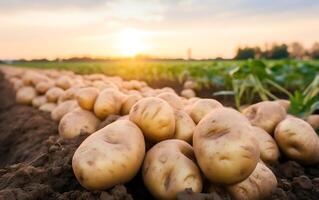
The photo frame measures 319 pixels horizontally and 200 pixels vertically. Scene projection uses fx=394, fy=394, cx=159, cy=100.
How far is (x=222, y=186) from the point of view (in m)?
2.09

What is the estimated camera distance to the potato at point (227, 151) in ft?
6.23

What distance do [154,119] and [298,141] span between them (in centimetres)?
119

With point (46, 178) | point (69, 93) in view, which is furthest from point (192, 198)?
point (69, 93)

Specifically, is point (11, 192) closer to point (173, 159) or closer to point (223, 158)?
point (173, 159)

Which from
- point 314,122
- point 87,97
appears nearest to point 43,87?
point 87,97

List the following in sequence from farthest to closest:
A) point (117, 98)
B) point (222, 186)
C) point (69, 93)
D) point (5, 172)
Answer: point (69, 93)
point (117, 98)
point (5, 172)
point (222, 186)

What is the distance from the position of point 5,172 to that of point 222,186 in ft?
4.80

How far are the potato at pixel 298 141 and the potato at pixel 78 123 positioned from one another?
4.97ft

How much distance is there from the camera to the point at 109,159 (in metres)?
1.94

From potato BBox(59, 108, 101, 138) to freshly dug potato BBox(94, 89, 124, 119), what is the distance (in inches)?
3.5

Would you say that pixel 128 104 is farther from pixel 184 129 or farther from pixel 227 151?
pixel 227 151

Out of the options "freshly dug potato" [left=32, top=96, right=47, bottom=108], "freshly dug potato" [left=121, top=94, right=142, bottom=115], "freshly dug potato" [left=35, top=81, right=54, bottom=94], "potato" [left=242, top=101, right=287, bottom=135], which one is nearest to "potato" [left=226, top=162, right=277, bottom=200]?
"potato" [left=242, top=101, right=287, bottom=135]

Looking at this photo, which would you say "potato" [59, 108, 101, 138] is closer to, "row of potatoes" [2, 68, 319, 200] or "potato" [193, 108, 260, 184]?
"row of potatoes" [2, 68, 319, 200]

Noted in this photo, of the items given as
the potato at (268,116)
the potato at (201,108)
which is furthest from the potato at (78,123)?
the potato at (268,116)
